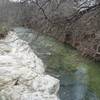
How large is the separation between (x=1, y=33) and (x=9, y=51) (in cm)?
402

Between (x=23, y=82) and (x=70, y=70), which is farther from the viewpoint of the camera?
(x=70, y=70)

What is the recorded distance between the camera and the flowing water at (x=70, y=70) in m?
9.49

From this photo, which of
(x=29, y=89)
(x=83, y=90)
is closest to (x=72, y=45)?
(x=83, y=90)

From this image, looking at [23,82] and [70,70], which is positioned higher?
[23,82]

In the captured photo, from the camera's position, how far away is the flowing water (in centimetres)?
949

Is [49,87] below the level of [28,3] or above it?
below

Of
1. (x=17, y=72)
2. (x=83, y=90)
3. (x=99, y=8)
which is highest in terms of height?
(x=99, y=8)

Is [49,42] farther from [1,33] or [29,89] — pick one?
[29,89]

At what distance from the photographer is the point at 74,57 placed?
15.4m

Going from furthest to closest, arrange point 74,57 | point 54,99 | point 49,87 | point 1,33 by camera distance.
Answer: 1. point 1,33
2. point 74,57
3. point 49,87
4. point 54,99

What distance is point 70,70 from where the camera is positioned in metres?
12.4

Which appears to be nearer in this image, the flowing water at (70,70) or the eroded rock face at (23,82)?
the eroded rock face at (23,82)

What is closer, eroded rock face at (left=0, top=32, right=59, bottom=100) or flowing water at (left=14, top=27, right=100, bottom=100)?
eroded rock face at (left=0, top=32, right=59, bottom=100)

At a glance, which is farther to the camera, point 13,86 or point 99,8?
point 13,86
